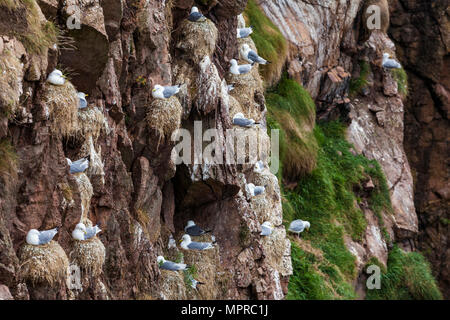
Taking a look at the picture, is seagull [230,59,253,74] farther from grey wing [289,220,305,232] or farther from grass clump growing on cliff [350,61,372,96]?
grass clump growing on cliff [350,61,372,96]

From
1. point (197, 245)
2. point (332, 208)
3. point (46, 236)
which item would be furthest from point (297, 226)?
point (46, 236)

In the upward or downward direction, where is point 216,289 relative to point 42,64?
downward

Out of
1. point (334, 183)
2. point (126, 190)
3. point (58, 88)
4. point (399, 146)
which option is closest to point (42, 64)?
point (58, 88)

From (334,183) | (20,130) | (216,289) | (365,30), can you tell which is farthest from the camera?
(365,30)

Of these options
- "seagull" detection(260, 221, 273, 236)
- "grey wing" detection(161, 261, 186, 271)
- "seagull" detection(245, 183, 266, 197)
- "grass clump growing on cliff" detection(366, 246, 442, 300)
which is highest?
"seagull" detection(245, 183, 266, 197)

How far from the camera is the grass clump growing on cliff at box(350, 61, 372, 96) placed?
2088 cm

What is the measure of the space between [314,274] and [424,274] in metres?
4.58

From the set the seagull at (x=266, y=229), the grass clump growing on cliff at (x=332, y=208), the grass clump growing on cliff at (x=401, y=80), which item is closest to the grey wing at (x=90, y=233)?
the seagull at (x=266, y=229)

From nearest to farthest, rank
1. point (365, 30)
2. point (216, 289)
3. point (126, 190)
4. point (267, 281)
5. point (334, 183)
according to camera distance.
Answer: point (126, 190) → point (216, 289) → point (267, 281) → point (334, 183) → point (365, 30)

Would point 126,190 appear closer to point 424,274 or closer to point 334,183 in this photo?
point 334,183

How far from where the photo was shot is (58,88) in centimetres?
743

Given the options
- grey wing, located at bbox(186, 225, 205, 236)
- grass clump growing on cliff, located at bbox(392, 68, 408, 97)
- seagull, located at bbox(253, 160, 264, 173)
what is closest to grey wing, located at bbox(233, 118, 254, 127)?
seagull, located at bbox(253, 160, 264, 173)

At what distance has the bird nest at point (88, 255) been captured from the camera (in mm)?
7773

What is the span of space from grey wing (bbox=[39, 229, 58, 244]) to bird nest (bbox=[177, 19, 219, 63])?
4429 millimetres
